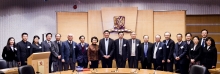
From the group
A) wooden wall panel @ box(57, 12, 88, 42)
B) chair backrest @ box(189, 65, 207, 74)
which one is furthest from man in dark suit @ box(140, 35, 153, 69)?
chair backrest @ box(189, 65, 207, 74)

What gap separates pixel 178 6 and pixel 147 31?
161cm

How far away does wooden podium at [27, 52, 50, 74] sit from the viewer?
6.15 meters

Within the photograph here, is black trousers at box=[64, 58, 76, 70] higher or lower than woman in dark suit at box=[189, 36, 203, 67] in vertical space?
lower

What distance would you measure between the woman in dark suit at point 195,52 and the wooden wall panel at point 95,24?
307 cm

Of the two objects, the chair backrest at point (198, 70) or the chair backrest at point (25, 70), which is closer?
the chair backrest at point (198, 70)

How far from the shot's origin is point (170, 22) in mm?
8969

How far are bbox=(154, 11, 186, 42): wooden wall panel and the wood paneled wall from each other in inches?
43.4

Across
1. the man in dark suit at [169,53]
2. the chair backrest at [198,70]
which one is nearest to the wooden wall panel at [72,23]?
the man in dark suit at [169,53]

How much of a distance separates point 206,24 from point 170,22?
1659 millimetres

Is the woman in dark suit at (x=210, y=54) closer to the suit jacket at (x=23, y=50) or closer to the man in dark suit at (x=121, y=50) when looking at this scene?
the man in dark suit at (x=121, y=50)

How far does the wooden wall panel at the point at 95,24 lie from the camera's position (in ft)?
29.8

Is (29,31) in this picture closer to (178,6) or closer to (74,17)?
(74,17)

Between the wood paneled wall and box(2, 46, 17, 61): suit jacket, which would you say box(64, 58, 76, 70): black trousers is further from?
the wood paneled wall

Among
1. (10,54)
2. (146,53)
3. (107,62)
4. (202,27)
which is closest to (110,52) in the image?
(107,62)
